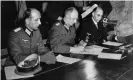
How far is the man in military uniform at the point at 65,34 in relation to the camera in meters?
2.67

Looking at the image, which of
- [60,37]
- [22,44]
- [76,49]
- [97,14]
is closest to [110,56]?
[76,49]

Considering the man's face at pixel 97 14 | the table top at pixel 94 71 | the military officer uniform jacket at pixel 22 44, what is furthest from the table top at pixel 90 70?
the man's face at pixel 97 14

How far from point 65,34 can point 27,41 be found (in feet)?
2.45

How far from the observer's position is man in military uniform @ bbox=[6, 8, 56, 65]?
7.36 feet

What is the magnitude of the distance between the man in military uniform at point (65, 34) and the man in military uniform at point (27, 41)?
20 cm

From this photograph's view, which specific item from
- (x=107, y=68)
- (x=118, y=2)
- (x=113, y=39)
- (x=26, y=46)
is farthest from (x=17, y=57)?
(x=118, y=2)

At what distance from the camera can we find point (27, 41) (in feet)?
8.57

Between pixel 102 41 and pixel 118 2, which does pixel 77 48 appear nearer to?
pixel 102 41

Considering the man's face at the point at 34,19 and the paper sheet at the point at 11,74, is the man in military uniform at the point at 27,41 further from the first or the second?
the paper sheet at the point at 11,74

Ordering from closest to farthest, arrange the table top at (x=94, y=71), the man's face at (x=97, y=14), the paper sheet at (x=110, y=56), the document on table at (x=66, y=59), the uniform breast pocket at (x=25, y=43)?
1. the table top at (x=94, y=71)
2. the document on table at (x=66, y=59)
3. the paper sheet at (x=110, y=56)
4. the uniform breast pocket at (x=25, y=43)
5. the man's face at (x=97, y=14)

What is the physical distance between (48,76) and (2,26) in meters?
4.45

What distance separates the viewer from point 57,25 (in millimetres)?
3082

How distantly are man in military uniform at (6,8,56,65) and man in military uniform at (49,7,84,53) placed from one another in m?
0.20

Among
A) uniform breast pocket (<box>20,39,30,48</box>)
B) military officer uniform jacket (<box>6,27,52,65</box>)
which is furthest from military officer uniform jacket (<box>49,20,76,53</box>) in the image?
uniform breast pocket (<box>20,39,30,48</box>)
